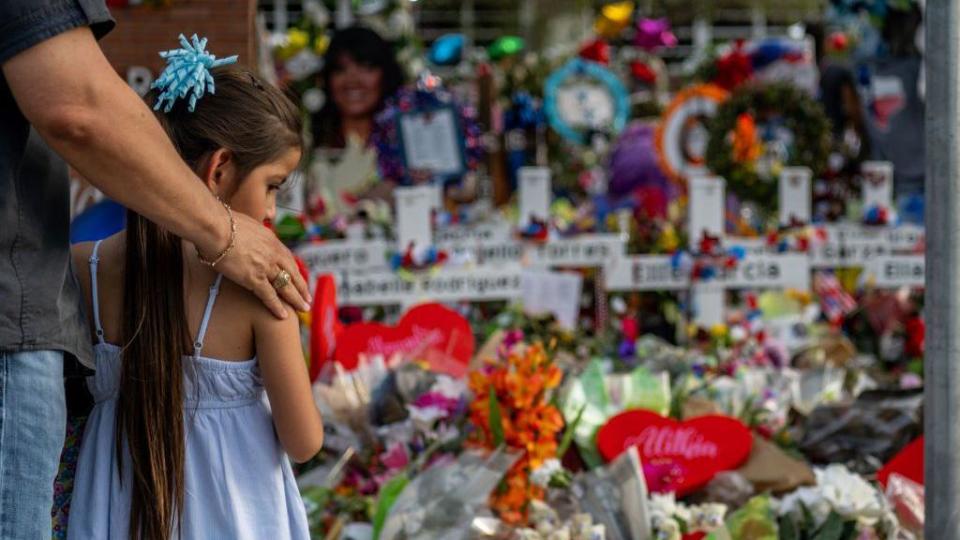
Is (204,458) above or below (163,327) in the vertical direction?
below

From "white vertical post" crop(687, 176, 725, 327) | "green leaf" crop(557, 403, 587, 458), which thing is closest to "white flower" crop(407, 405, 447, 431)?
"green leaf" crop(557, 403, 587, 458)

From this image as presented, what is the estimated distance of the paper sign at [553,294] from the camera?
4.47m

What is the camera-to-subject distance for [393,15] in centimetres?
749

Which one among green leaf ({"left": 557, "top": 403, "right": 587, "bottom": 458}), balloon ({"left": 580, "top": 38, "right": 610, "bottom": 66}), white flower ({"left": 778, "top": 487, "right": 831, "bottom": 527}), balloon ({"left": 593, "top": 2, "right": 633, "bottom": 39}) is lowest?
white flower ({"left": 778, "top": 487, "right": 831, "bottom": 527})

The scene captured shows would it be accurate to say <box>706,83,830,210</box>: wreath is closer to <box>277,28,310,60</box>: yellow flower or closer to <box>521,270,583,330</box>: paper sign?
<box>521,270,583,330</box>: paper sign

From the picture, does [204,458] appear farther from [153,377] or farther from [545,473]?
[545,473]

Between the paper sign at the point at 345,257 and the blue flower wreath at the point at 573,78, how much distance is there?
273 centimetres

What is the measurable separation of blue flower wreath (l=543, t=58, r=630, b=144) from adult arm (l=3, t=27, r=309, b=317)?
550 centimetres

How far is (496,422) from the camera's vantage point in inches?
103

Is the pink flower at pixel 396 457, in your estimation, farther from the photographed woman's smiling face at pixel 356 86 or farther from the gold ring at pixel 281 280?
the photographed woman's smiling face at pixel 356 86

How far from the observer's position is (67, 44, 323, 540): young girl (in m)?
1.62

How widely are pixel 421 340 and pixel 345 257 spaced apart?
1349 millimetres

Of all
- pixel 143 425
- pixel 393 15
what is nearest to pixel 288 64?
pixel 393 15

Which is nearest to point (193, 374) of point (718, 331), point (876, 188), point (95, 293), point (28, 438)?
point (95, 293)
